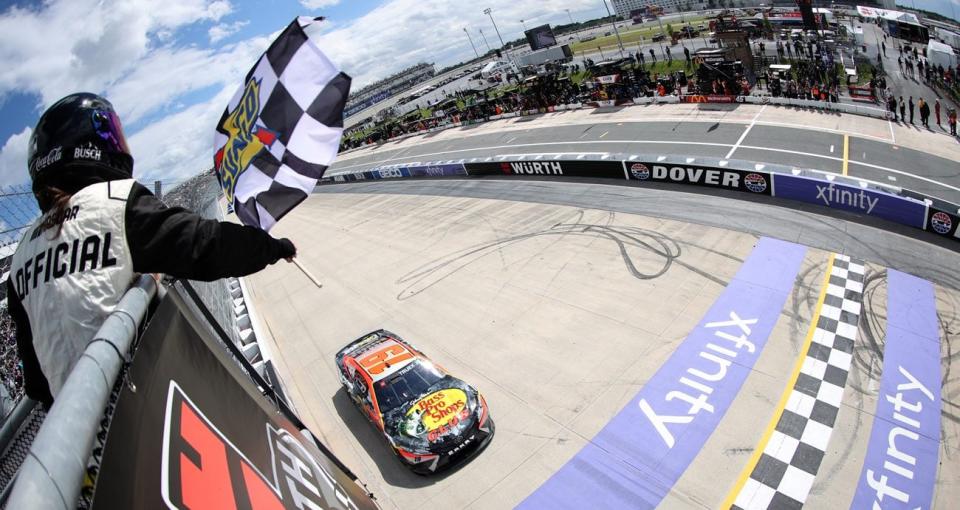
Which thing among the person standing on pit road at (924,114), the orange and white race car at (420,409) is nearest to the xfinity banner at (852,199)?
the person standing on pit road at (924,114)

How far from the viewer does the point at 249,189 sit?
4012mm

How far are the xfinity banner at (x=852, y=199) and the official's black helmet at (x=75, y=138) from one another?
62.3 ft

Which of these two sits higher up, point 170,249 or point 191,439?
point 170,249

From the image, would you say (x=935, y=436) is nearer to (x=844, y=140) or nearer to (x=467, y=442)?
(x=467, y=442)

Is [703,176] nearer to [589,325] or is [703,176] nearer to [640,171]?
[640,171]

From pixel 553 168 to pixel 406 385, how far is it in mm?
17888

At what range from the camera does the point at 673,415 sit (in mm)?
10211

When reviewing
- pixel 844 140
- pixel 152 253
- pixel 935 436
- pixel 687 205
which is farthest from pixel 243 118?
pixel 844 140

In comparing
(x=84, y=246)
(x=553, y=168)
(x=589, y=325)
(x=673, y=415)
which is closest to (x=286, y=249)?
(x=84, y=246)

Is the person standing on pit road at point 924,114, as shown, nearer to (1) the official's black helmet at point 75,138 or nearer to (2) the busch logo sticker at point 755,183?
(2) the busch logo sticker at point 755,183

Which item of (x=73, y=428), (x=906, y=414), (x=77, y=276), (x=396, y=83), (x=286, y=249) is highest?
(x=77, y=276)

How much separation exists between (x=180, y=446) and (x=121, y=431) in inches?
9.1

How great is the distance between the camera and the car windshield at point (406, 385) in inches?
419

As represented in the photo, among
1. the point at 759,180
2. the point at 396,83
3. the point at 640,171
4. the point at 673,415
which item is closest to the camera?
the point at 673,415
